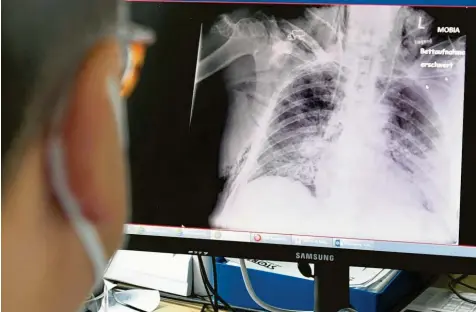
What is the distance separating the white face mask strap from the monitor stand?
0.56 meters

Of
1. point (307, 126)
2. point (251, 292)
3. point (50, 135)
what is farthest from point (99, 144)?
point (251, 292)

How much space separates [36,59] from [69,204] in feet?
0.16

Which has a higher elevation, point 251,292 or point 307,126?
point 307,126

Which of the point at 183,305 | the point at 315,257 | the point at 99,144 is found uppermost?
the point at 99,144

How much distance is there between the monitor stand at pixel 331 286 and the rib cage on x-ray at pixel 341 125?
5 centimetres

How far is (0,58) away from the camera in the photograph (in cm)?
22

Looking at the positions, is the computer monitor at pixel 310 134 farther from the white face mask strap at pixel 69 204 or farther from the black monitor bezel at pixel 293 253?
the white face mask strap at pixel 69 204

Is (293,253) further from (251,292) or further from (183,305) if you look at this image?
(183,305)

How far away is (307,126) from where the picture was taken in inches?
29.8

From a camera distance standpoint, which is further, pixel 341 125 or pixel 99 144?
pixel 341 125

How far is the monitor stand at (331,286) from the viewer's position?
79 centimetres

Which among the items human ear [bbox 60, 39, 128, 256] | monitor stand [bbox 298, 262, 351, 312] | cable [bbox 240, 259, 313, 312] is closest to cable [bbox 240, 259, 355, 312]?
cable [bbox 240, 259, 313, 312]

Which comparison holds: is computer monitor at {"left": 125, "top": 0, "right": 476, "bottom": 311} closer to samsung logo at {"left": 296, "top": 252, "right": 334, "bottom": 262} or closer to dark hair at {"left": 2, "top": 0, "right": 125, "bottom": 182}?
samsung logo at {"left": 296, "top": 252, "right": 334, "bottom": 262}

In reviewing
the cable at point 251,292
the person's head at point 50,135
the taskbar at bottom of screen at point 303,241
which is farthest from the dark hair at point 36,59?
the cable at point 251,292
